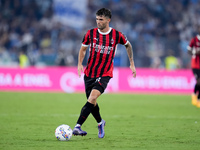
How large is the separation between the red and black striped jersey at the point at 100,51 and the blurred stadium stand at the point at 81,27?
15.4 metres

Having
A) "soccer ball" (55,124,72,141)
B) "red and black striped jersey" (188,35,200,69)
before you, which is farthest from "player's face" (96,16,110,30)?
"red and black striped jersey" (188,35,200,69)

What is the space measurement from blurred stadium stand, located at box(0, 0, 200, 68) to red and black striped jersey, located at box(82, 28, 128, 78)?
15410 mm

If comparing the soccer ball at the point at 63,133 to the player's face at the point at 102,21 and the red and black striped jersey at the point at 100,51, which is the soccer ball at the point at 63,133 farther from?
the player's face at the point at 102,21

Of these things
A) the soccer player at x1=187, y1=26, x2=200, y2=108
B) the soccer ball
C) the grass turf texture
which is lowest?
the grass turf texture

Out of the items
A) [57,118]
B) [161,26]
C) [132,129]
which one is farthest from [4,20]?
[132,129]

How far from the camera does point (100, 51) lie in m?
6.81

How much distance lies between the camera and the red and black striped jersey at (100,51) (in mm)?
6809

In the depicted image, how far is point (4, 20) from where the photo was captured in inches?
980

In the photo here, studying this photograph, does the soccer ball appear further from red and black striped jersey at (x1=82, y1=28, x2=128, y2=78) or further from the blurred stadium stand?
the blurred stadium stand

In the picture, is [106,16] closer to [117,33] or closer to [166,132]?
[117,33]

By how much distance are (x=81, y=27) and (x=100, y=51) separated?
1825cm

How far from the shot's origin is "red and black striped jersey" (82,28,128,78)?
681 cm

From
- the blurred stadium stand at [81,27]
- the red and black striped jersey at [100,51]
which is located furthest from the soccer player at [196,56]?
the blurred stadium stand at [81,27]

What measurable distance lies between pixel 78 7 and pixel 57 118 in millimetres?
16164
